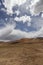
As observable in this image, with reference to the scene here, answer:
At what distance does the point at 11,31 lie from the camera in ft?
10.3

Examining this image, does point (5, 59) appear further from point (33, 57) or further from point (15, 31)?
point (15, 31)

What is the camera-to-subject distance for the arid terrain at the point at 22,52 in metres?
2.22

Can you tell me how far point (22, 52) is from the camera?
2.59 metres

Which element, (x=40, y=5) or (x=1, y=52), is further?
(x=40, y=5)

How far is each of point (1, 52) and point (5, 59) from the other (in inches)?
13.0

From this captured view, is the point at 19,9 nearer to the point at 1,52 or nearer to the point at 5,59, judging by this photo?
the point at 1,52

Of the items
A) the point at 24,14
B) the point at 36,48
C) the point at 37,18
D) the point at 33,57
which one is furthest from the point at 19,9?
the point at 33,57

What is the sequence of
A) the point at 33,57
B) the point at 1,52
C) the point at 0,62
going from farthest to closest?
the point at 1,52 < the point at 33,57 < the point at 0,62

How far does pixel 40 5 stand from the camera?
313 centimetres

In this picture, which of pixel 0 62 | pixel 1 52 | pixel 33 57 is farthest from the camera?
pixel 1 52

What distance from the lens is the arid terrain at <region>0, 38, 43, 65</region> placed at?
222cm

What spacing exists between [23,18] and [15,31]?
259 millimetres

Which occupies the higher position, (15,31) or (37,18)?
(37,18)

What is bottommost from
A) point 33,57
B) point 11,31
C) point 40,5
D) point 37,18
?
point 33,57
